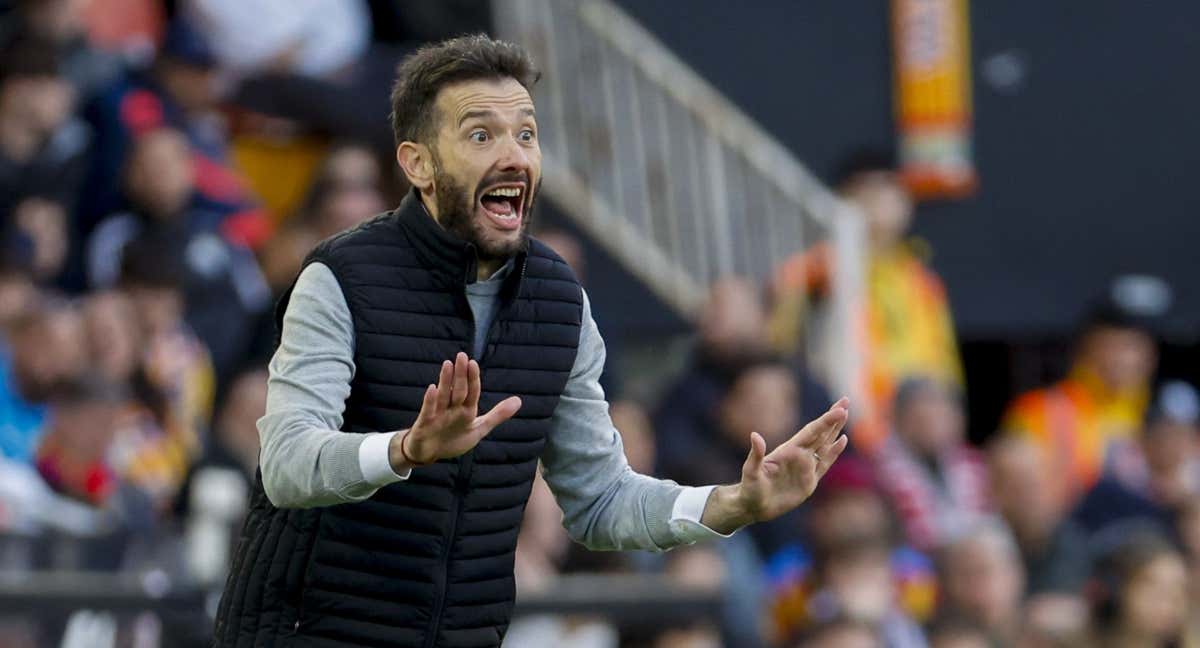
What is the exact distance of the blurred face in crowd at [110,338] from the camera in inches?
279

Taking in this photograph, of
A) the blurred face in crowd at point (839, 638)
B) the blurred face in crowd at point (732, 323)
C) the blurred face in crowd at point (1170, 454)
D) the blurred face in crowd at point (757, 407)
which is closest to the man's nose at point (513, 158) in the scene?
the blurred face in crowd at point (839, 638)

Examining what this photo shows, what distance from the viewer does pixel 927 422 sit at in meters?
9.26

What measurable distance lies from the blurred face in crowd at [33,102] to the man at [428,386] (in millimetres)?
4056

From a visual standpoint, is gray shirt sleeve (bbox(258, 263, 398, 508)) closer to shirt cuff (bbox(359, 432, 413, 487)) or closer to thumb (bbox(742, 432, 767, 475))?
shirt cuff (bbox(359, 432, 413, 487))

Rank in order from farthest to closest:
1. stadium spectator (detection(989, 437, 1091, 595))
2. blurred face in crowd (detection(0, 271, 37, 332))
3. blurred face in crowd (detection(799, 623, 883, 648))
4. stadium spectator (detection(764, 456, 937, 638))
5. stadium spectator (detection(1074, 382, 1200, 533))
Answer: stadium spectator (detection(1074, 382, 1200, 533)), stadium spectator (detection(989, 437, 1091, 595)), stadium spectator (detection(764, 456, 937, 638)), blurred face in crowd (detection(799, 623, 883, 648)), blurred face in crowd (detection(0, 271, 37, 332))

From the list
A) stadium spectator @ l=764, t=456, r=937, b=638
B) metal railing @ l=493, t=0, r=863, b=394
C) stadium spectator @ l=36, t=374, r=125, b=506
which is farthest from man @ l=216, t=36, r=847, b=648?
metal railing @ l=493, t=0, r=863, b=394

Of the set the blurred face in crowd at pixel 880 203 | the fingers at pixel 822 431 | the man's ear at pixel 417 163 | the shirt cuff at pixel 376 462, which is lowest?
the blurred face in crowd at pixel 880 203

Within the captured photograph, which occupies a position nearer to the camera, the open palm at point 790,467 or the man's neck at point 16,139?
the open palm at point 790,467

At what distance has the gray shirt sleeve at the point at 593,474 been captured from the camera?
13.0ft

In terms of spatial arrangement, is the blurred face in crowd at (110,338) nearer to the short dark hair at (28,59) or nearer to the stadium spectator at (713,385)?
the short dark hair at (28,59)

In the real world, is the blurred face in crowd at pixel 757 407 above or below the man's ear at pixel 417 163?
below

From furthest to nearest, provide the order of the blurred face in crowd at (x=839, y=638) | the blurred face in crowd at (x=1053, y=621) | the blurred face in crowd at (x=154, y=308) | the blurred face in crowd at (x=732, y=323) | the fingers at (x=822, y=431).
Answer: the blurred face in crowd at (x=732, y=323)
the blurred face in crowd at (x=1053, y=621)
the blurred face in crowd at (x=154, y=308)
the blurred face in crowd at (x=839, y=638)
the fingers at (x=822, y=431)

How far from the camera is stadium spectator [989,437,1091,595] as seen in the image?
897 cm

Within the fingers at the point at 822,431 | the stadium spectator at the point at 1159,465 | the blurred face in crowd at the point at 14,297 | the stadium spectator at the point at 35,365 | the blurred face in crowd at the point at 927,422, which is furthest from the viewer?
the stadium spectator at the point at 1159,465
